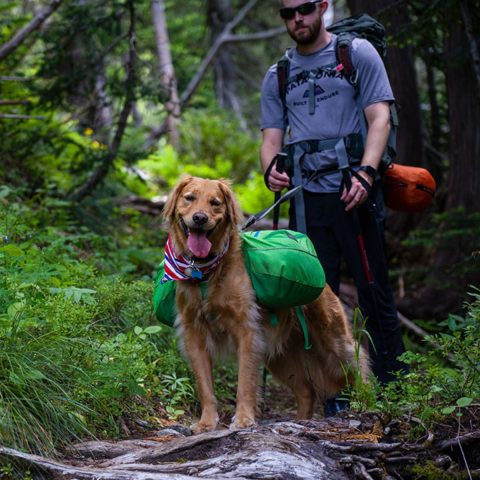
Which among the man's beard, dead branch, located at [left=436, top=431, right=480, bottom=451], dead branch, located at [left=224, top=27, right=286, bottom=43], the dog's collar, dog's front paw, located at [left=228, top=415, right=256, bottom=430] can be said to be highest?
dead branch, located at [left=224, top=27, right=286, bottom=43]

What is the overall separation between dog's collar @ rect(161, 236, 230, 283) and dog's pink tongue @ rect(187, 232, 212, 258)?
73 mm

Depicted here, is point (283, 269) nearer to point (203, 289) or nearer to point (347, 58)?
point (203, 289)

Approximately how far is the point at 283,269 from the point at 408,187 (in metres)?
1.50

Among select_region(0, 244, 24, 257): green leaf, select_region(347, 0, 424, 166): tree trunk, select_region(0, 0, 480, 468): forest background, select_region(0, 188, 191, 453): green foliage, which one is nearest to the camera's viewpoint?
select_region(0, 188, 191, 453): green foliage

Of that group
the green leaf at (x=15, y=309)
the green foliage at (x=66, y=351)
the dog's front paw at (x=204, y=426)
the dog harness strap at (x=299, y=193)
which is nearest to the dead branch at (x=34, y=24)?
the green foliage at (x=66, y=351)

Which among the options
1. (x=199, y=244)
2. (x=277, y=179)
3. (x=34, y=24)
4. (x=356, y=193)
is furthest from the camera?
(x=34, y=24)

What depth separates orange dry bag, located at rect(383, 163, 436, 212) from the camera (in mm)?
5613

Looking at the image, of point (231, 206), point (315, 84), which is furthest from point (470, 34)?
point (231, 206)

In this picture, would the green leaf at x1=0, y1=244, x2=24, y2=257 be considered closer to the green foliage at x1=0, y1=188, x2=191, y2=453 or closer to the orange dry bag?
the green foliage at x1=0, y1=188, x2=191, y2=453

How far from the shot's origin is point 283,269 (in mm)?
4684

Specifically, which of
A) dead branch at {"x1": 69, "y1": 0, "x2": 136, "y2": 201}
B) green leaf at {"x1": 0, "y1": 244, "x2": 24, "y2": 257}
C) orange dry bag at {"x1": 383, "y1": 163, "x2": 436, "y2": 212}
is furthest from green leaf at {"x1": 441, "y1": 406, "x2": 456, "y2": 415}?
dead branch at {"x1": 69, "y1": 0, "x2": 136, "y2": 201}

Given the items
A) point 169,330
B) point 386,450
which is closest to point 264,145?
point 169,330

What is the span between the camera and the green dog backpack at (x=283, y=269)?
4.68m

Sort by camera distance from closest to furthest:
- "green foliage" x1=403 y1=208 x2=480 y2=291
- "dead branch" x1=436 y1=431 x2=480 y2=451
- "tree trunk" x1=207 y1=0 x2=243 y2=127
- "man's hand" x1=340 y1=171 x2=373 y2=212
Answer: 1. "dead branch" x1=436 y1=431 x2=480 y2=451
2. "man's hand" x1=340 y1=171 x2=373 y2=212
3. "green foliage" x1=403 y1=208 x2=480 y2=291
4. "tree trunk" x1=207 y1=0 x2=243 y2=127
